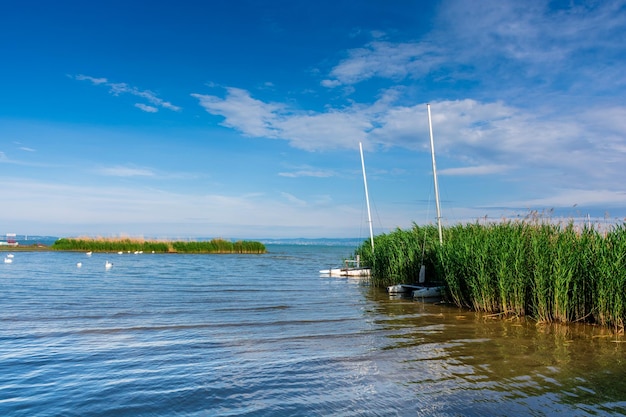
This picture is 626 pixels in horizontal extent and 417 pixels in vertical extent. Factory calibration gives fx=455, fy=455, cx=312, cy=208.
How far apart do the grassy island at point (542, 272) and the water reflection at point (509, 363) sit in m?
0.55

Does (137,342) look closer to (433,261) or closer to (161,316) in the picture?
(161,316)

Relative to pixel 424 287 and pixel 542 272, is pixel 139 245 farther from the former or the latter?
pixel 542 272

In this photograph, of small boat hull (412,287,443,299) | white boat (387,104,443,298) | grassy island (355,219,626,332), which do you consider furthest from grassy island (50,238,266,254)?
grassy island (355,219,626,332)

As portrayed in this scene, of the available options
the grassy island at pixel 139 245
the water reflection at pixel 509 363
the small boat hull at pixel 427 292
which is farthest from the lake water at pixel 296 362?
the grassy island at pixel 139 245

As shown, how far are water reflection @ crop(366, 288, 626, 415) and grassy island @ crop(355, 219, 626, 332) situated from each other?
55cm

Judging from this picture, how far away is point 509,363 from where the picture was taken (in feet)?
29.7

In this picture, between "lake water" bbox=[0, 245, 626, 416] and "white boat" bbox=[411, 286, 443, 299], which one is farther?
"white boat" bbox=[411, 286, 443, 299]

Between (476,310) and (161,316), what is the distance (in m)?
10.5

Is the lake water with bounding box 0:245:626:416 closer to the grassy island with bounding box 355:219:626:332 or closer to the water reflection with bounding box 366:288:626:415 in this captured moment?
the water reflection with bounding box 366:288:626:415

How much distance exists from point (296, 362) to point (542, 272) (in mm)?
7981

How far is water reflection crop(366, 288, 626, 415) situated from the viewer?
22.7 ft

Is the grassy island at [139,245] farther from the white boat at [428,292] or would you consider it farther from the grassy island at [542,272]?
the grassy island at [542,272]

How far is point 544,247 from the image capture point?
44.3 ft

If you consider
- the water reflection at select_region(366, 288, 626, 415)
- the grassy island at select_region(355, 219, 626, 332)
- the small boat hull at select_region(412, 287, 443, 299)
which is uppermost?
the grassy island at select_region(355, 219, 626, 332)
